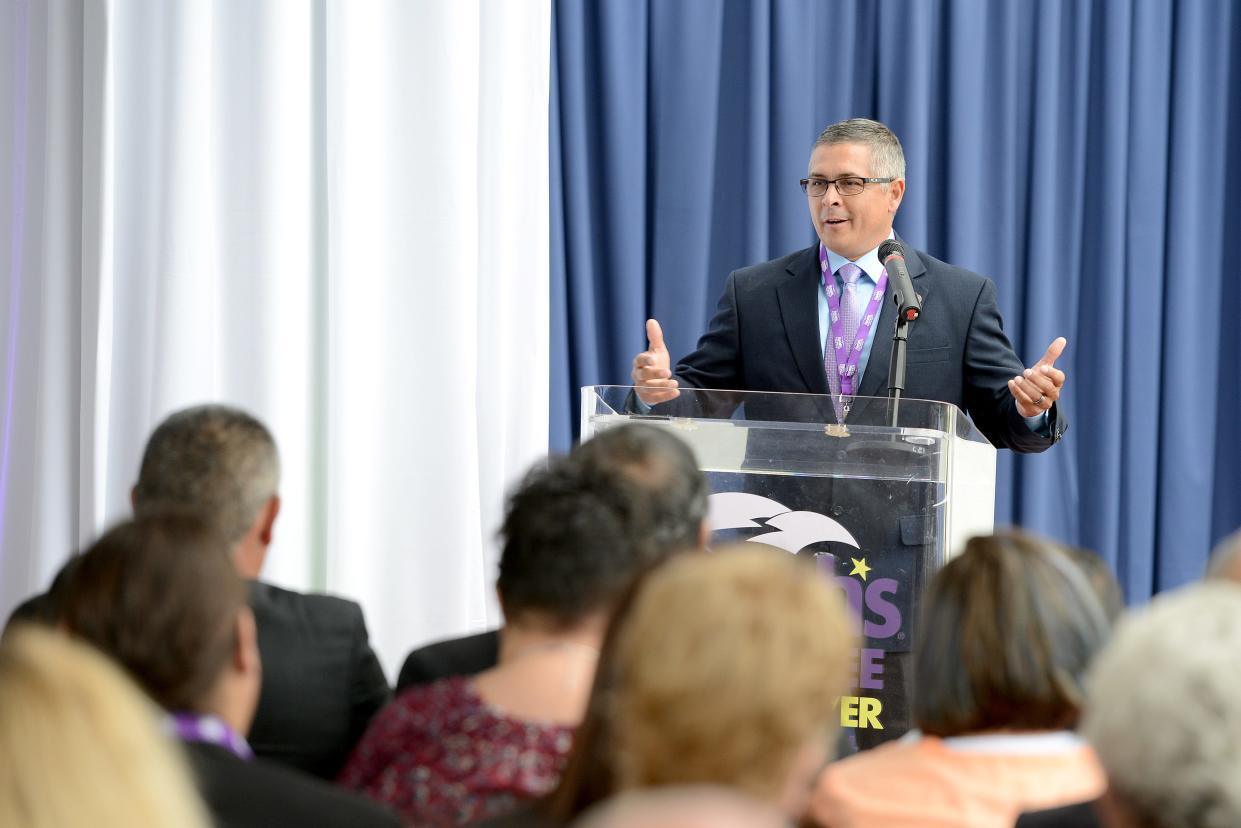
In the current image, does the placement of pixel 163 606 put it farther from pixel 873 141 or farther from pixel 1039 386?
pixel 873 141

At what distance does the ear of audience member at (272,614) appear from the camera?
2033mm

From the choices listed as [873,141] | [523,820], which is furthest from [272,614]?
[873,141]

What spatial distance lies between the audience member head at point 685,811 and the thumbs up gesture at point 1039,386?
7.23 ft

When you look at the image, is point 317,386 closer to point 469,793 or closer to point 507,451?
point 507,451

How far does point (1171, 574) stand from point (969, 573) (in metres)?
3.88

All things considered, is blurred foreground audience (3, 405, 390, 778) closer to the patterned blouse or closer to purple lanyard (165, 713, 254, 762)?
the patterned blouse

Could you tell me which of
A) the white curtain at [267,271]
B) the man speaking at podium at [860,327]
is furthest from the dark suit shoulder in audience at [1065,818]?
the white curtain at [267,271]

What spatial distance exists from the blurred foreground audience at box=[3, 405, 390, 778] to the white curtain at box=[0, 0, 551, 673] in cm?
173

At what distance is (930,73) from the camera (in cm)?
497

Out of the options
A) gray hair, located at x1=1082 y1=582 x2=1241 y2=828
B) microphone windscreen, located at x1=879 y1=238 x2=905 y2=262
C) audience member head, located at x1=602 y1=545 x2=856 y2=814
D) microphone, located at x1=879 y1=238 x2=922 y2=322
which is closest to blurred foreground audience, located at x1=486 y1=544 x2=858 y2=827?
audience member head, located at x1=602 y1=545 x2=856 y2=814

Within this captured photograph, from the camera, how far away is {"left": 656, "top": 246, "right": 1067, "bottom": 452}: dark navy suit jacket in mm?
3568

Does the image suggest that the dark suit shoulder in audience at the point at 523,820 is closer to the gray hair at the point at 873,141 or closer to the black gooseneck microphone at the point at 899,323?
the black gooseneck microphone at the point at 899,323

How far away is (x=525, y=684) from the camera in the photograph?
163cm

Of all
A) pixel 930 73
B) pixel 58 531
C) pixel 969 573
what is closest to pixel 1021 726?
pixel 969 573
